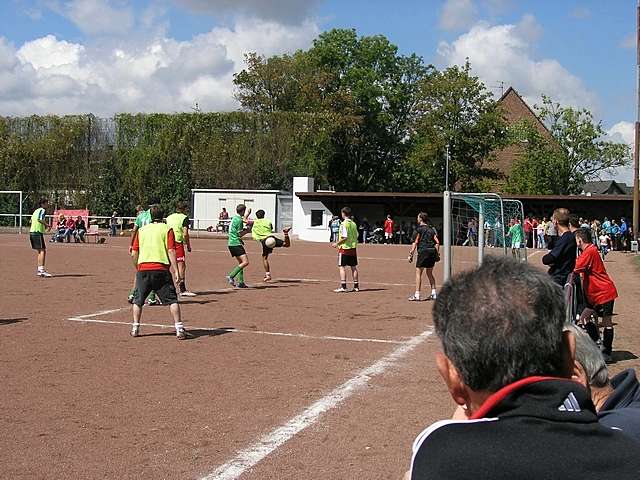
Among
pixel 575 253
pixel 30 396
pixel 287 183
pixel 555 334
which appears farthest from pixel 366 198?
pixel 555 334

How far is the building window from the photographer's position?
47.1 metres

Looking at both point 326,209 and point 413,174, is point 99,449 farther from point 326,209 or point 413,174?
point 413,174

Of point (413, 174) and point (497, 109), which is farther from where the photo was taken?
point (413, 174)

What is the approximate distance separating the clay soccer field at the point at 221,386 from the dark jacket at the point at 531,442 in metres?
3.51

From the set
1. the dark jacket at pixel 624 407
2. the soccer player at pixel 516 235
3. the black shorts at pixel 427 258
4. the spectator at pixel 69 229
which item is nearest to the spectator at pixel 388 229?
the spectator at pixel 69 229

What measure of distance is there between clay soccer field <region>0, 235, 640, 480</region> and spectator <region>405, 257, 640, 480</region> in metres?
3.43

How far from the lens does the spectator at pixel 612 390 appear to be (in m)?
2.14

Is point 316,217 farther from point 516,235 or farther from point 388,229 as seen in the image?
point 516,235

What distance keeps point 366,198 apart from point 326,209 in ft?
8.09

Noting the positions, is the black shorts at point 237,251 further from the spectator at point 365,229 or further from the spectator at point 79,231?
the spectator at point 365,229

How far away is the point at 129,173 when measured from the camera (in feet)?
188

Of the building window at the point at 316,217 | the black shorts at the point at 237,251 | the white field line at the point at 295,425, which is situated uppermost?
the building window at the point at 316,217

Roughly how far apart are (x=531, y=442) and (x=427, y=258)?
519 inches

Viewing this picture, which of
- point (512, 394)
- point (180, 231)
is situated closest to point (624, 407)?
point (512, 394)
